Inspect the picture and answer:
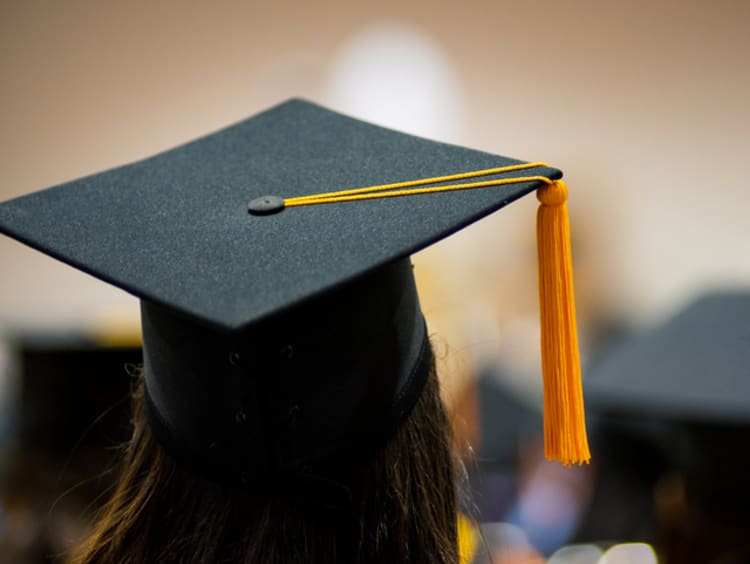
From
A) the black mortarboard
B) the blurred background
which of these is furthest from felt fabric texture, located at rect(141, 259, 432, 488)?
the blurred background

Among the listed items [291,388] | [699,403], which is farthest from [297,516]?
[699,403]

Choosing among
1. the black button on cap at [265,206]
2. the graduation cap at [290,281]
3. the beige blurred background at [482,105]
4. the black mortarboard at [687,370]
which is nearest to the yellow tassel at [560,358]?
the graduation cap at [290,281]

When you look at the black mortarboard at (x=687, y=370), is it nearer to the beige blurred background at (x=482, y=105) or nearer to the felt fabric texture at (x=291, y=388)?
the felt fabric texture at (x=291, y=388)

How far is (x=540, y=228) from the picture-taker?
40.1 inches

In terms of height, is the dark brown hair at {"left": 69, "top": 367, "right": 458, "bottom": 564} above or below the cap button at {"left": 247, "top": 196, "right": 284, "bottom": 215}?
below

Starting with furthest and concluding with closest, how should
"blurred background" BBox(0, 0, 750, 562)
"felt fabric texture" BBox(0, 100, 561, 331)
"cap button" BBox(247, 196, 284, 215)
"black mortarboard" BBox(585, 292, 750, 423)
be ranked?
1. "blurred background" BBox(0, 0, 750, 562)
2. "black mortarboard" BBox(585, 292, 750, 423)
3. "cap button" BBox(247, 196, 284, 215)
4. "felt fabric texture" BBox(0, 100, 561, 331)

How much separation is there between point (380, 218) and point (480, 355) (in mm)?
2881

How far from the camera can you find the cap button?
958mm

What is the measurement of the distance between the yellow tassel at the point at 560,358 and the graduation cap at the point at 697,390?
1.03m

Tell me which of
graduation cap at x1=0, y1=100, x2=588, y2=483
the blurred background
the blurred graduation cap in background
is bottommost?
the blurred graduation cap in background

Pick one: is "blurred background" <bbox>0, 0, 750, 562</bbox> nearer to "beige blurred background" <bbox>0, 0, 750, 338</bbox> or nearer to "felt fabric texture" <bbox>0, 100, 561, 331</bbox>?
"beige blurred background" <bbox>0, 0, 750, 338</bbox>

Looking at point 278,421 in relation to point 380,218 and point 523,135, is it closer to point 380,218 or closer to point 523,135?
point 380,218

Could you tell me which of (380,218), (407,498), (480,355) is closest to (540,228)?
(380,218)

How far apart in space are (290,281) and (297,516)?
0.76 feet
